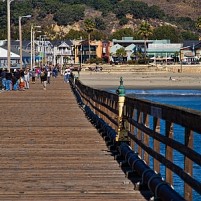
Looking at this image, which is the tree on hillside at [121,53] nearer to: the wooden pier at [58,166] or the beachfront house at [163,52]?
the beachfront house at [163,52]

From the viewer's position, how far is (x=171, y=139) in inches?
376

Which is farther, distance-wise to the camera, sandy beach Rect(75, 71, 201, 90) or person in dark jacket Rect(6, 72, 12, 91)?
sandy beach Rect(75, 71, 201, 90)

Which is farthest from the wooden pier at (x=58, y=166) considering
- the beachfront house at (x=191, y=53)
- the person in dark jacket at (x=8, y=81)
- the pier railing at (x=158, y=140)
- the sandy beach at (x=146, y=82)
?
the beachfront house at (x=191, y=53)

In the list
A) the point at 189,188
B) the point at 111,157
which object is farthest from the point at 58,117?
the point at 189,188

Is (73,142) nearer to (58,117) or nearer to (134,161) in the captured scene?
(134,161)

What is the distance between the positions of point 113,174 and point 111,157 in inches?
88.7

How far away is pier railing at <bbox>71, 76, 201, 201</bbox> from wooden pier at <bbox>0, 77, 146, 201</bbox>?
0.36 m

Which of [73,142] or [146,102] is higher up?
[146,102]

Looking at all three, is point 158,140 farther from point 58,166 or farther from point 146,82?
point 146,82

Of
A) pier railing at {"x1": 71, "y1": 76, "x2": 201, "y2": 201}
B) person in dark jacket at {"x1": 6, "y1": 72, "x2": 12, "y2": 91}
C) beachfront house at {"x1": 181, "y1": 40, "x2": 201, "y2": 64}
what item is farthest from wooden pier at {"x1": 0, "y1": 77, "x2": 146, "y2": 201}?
beachfront house at {"x1": 181, "y1": 40, "x2": 201, "y2": 64}

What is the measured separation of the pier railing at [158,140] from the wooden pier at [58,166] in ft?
1.18

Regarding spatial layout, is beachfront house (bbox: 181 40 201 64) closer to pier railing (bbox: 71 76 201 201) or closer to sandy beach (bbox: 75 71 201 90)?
sandy beach (bbox: 75 71 201 90)

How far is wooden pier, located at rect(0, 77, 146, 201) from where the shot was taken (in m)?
10.6

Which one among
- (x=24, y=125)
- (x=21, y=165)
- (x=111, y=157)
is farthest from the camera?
(x=24, y=125)
